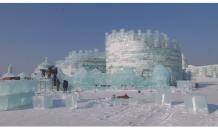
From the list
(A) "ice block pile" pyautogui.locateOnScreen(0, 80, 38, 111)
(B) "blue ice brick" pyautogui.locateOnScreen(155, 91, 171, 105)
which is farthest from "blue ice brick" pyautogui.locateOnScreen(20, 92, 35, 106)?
(B) "blue ice brick" pyautogui.locateOnScreen(155, 91, 171, 105)

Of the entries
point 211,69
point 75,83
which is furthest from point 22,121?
point 211,69

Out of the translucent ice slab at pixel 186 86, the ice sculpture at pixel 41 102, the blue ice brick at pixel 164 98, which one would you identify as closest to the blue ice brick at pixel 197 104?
the blue ice brick at pixel 164 98

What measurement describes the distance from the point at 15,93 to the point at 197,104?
29.9ft

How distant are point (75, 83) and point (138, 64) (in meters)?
11.2

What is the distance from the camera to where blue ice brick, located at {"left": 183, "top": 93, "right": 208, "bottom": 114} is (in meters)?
6.73

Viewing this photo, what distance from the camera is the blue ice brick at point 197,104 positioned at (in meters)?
6.73

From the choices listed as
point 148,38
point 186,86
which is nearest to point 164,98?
point 186,86

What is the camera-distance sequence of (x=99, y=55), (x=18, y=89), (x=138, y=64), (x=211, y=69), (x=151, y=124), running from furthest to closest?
(x=211, y=69) → (x=99, y=55) → (x=138, y=64) → (x=18, y=89) → (x=151, y=124)

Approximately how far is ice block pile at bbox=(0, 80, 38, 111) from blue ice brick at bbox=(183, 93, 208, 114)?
28.2 ft

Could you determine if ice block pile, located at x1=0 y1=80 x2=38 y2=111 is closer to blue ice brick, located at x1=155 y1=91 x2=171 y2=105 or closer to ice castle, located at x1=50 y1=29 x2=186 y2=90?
blue ice brick, located at x1=155 y1=91 x2=171 y2=105

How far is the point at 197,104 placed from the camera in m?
6.90

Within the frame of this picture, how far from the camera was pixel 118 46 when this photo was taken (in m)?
30.7

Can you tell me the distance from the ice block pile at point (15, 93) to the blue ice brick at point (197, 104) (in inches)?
338

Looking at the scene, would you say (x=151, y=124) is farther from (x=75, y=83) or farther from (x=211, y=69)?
(x=211, y=69)
